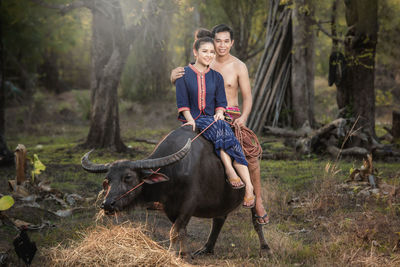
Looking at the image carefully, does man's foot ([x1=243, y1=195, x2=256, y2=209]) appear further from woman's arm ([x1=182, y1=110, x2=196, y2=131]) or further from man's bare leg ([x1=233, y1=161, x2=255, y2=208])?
woman's arm ([x1=182, y1=110, x2=196, y2=131])

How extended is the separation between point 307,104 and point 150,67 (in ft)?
22.9

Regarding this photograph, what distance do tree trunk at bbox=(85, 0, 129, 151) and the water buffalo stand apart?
684 cm

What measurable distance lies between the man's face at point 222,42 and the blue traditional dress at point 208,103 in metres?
0.29

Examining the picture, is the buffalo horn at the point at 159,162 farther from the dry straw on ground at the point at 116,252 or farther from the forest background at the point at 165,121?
the forest background at the point at 165,121

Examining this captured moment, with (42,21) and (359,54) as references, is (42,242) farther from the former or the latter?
(42,21)

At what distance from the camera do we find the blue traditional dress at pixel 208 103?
4199 millimetres

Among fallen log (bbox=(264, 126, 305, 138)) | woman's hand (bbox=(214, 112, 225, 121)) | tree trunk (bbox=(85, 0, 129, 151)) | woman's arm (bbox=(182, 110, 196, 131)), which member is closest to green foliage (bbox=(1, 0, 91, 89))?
tree trunk (bbox=(85, 0, 129, 151))

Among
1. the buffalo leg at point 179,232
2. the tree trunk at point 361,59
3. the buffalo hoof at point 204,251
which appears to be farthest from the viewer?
the tree trunk at point 361,59

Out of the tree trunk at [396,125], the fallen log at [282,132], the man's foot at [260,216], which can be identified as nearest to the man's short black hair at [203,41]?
the man's foot at [260,216]

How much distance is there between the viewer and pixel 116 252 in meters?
3.79

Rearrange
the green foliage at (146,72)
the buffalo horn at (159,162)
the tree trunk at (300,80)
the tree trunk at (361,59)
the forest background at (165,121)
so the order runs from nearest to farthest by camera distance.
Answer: the buffalo horn at (159,162), the forest background at (165,121), the tree trunk at (361,59), the tree trunk at (300,80), the green foliage at (146,72)

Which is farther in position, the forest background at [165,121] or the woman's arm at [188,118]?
the forest background at [165,121]

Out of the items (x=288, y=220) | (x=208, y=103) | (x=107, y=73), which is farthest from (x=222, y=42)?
(x=107, y=73)

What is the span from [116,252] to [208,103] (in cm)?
164
